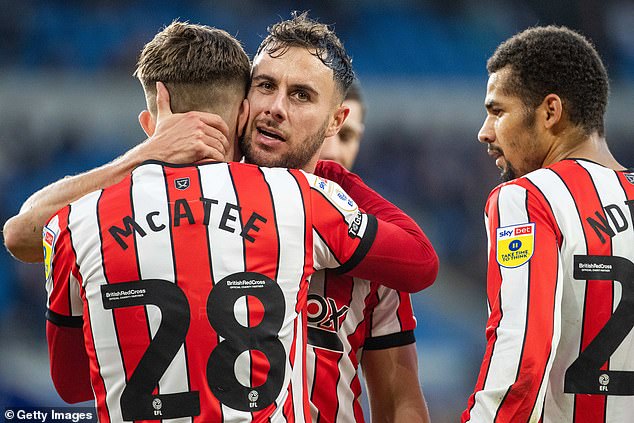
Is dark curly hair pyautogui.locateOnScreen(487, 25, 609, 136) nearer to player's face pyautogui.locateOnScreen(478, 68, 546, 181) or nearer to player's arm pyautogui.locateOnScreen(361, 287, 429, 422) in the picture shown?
player's face pyautogui.locateOnScreen(478, 68, 546, 181)

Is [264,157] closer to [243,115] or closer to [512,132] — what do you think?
[243,115]

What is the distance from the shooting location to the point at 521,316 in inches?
80.7

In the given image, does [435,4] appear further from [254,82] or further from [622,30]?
[254,82]

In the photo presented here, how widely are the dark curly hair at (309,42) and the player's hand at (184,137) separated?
0.45m

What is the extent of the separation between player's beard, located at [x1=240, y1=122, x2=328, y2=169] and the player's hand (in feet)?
0.71

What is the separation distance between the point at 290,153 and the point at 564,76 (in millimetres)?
880

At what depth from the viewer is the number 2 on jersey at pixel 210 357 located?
1870mm

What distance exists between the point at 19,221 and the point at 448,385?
14.9ft

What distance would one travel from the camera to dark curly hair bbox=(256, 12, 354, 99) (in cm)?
253

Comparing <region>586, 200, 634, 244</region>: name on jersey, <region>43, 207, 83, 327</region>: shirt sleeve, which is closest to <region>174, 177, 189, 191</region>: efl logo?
<region>43, 207, 83, 327</region>: shirt sleeve

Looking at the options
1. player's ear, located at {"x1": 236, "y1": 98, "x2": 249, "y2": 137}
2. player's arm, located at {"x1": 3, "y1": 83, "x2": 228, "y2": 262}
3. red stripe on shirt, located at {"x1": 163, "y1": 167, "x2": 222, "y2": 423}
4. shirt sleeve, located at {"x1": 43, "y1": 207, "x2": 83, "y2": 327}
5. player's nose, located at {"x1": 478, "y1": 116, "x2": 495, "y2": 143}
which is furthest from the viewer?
player's nose, located at {"x1": 478, "y1": 116, "x2": 495, "y2": 143}

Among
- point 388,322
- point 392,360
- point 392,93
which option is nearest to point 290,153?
point 388,322

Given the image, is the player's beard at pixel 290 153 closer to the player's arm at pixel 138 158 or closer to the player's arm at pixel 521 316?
the player's arm at pixel 138 158

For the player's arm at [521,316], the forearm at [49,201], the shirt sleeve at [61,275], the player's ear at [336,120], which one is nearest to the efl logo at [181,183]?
the forearm at [49,201]
